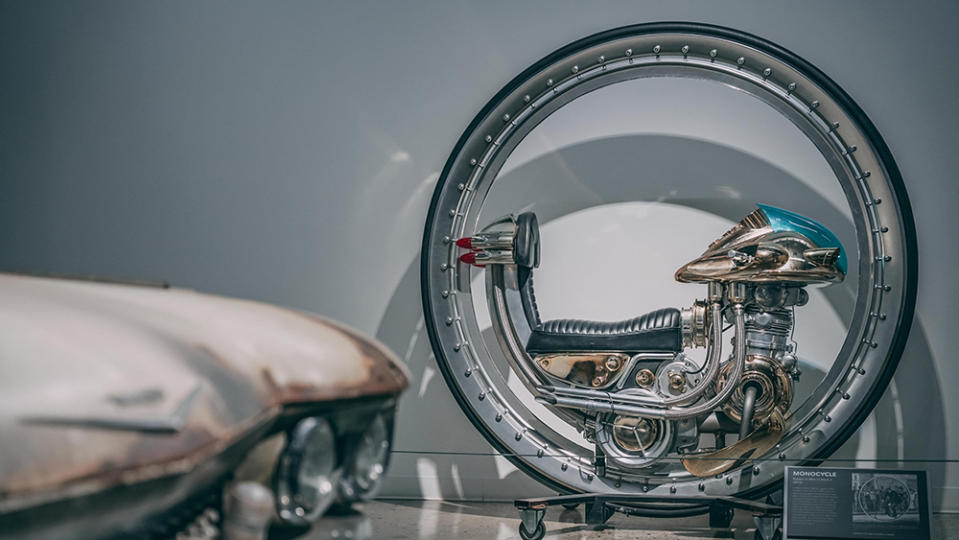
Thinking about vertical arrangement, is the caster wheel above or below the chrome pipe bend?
below

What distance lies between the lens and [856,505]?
6.82ft

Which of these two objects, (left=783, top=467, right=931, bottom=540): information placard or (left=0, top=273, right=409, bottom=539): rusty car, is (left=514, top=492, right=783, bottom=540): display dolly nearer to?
(left=783, top=467, right=931, bottom=540): information placard

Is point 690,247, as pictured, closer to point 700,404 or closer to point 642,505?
point 700,404

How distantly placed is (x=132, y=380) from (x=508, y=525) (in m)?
1.98

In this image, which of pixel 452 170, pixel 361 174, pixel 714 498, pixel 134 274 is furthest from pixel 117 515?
pixel 134 274

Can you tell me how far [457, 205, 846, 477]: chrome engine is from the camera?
2295 millimetres

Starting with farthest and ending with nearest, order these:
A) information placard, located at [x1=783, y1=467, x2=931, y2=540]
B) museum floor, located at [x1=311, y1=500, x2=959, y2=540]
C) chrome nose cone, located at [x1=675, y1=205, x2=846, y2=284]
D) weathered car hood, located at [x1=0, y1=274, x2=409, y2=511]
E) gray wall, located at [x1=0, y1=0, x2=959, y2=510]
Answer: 1. gray wall, located at [x1=0, y1=0, x2=959, y2=510]
2. museum floor, located at [x1=311, y1=500, x2=959, y2=540]
3. chrome nose cone, located at [x1=675, y1=205, x2=846, y2=284]
4. information placard, located at [x1=783, y1=467, x2=931, y2=540]
5. weathered car hood, located at [x1=0, y1=274, x2=409, y2=511]

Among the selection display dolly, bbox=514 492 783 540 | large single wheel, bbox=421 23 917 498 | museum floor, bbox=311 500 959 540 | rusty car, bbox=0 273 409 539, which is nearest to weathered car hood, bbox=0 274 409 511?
rusty car, bbox=0 273 409 539

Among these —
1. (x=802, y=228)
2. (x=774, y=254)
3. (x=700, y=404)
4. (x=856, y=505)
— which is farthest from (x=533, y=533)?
(x=802, y=228)

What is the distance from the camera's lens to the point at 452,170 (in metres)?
Result: 2.79

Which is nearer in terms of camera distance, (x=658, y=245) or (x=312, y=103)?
(x=658, y=245)

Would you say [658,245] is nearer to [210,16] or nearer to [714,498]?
[714,498]

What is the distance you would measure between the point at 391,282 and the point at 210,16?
4.22 ft

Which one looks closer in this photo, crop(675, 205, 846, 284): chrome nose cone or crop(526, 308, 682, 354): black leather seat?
crop(675, 205, 846, 284): chrome nose cone
